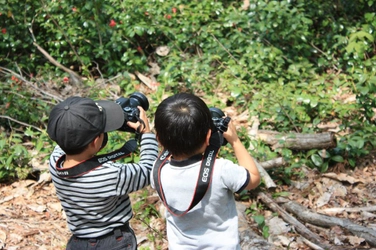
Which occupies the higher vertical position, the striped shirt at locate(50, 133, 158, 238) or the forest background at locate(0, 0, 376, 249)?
the striped shirt at locate(50, 133, 158, 238)

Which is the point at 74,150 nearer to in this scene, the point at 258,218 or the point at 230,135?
the point at 230,135

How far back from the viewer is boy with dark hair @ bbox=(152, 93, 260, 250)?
2.29 metres

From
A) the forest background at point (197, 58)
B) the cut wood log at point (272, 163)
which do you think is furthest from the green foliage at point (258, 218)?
the forest background at point (197, 58)

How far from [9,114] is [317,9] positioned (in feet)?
14.8

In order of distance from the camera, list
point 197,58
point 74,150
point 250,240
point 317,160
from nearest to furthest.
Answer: point 74,150, point 250,240, point 317,160, point 197,58

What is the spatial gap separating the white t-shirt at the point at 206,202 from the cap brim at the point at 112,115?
1.24ft

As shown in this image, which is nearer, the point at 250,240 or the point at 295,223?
the point at 250,240

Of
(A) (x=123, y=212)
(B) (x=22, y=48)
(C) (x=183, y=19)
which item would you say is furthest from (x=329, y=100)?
(B) (x=22, y=48)

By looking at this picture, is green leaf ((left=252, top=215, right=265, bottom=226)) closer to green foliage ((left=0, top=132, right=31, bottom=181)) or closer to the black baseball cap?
the black baseball cap

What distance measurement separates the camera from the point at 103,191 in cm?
257

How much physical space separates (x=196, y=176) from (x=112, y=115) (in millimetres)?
612

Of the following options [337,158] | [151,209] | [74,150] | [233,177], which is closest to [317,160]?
[337,158]

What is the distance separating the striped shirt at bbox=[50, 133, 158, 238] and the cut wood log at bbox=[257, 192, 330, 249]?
5.88 feet

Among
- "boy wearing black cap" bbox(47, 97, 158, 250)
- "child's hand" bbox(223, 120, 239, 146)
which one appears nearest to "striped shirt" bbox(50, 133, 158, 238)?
"boy wearing black cap" bbox(47, 97, 158, 250)
